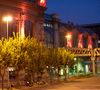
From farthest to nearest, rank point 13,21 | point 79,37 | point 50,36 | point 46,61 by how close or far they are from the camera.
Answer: point 79,37
point 50,36
point 13,21
point 46,61

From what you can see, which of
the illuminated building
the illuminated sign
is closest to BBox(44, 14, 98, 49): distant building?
the illuminated sign

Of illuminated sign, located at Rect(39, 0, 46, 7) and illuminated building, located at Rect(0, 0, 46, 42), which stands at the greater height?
illuminated sign, located at Rect(39, 0, 46, 7)

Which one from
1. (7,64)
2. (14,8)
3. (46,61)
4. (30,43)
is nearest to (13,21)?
(14,8)

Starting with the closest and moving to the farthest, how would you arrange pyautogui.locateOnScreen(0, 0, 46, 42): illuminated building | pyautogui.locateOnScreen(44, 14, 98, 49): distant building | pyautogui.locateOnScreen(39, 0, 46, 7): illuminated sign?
pyautogui.locateOnScreen(0, 0, 46, 42): illuminated building
pyautogui.locateOnScreen(39, 0, 46, 7): illuminated sign
pyautogui.locateOnScreen(44, 14, 98, 49): distant building

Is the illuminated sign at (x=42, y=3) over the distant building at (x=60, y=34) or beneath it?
over

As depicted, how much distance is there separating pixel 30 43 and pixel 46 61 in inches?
461

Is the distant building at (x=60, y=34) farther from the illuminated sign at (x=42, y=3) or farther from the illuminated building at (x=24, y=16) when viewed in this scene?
the illuminated building at (x=24, y=16)

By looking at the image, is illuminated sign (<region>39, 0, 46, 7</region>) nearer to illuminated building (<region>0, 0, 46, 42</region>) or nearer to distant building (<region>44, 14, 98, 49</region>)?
illuminated building (<region>0, 0, 46, 42</region>)

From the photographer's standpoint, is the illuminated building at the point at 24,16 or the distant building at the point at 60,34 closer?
the illuminated building at the point at 24,16

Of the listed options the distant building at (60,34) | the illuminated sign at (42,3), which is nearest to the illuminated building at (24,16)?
the illuminated sign at (42,3)

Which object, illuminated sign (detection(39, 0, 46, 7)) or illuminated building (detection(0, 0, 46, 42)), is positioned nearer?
illuminated building (detection(0, 0, 46, 42))

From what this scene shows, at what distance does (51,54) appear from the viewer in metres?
73.9

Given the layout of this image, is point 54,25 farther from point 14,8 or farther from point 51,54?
point 51,54

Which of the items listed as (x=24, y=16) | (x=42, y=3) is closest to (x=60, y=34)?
(x=42, y=3)
